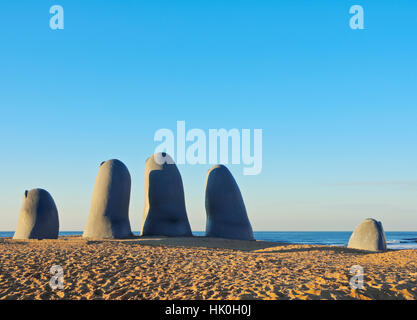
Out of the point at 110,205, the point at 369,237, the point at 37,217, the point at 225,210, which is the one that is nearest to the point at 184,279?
→ the point at 110,205

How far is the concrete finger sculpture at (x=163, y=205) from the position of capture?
17703 mm

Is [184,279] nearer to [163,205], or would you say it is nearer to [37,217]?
[163,205]

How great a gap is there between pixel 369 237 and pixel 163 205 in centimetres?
1004

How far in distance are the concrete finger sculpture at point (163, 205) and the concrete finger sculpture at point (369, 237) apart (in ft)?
27.1

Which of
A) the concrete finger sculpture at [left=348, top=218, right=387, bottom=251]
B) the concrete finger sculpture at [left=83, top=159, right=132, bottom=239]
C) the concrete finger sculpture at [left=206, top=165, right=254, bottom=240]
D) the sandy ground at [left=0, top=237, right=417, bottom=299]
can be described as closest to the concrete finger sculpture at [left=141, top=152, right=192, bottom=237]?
the concrete finger sculpture at [left=83, top=159, right=132, bottom=239]

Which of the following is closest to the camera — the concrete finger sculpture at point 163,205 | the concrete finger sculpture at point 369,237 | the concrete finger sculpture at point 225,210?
the concrete finger sculpture at point 369,237

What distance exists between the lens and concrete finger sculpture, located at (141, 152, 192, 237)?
1770cm

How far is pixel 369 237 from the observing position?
16953 mm

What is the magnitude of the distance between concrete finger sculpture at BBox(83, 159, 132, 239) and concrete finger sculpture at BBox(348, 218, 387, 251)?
36.1 ft

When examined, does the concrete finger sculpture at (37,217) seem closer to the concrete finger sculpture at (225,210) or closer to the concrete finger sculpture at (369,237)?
the concrete finger sculpture at (225,210)

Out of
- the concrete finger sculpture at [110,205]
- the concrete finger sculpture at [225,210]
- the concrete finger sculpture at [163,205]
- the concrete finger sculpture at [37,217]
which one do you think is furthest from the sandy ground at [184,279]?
the concrete finger sculpture at [225,210]
